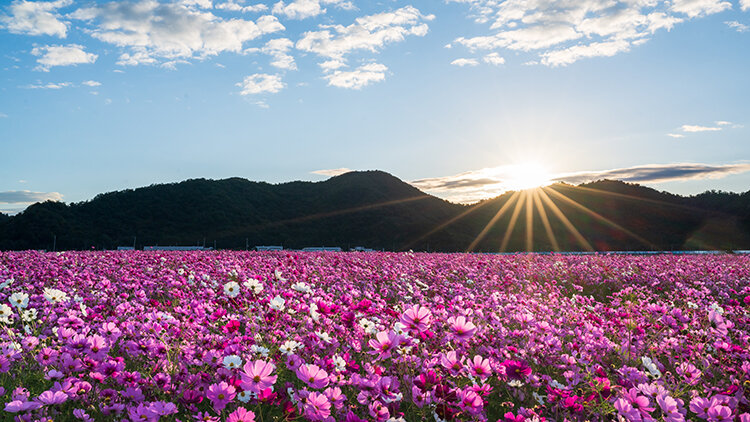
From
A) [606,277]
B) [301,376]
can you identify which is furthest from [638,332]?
[606,277]

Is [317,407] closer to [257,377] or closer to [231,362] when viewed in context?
[257,377]

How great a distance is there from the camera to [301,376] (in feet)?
7.27

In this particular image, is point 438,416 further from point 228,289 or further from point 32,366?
point 32,366

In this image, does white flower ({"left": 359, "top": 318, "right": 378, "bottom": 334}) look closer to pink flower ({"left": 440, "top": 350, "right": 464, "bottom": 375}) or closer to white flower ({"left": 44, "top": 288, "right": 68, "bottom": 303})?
pink flower ({"left": 440, "top": 350, "right": 464, "bottom": 375})

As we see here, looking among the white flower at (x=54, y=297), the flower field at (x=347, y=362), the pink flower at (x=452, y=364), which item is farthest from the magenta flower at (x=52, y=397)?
the white flower at (x=54, y=297)

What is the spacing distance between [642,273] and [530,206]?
6614 cm

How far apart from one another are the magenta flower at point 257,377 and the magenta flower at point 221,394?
0.22 ft

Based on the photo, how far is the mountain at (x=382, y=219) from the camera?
183ft

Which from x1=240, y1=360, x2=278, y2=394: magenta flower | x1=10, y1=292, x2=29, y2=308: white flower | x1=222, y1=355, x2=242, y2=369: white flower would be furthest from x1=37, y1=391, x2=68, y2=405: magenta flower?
x1=10, y1=292, x2=29, y2=308: white flower

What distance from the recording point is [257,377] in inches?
88.0

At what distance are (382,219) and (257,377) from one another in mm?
64599

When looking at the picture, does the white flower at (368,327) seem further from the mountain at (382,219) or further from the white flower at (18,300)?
the mountain at (382,219)

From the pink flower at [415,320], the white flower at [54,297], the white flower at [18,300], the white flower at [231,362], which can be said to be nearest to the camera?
the white flower at [231,362]

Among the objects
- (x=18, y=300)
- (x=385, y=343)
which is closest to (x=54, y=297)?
(x=18, y=300)
